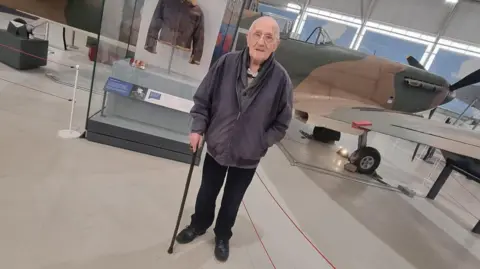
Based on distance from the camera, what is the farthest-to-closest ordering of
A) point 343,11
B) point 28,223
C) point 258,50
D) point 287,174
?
1. point 343,11
2. point 287,174
3. point 28,223
4. point 258,50

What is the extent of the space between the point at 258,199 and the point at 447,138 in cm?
260

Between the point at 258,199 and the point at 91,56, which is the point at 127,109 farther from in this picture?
the point at 91,56

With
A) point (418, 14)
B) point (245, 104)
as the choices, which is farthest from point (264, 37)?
point (418, 14)

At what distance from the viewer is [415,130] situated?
4094 mm

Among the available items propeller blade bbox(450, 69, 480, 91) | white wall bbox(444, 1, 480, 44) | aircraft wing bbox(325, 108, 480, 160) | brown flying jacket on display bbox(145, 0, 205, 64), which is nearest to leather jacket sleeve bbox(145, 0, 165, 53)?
brown flying jacket on display bbox(145, 0, 205, 64)

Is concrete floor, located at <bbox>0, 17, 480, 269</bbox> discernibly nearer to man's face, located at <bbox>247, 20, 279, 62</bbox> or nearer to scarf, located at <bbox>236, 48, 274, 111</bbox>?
scarf, located at <bbox>236, 48, 274, 111</bbox>

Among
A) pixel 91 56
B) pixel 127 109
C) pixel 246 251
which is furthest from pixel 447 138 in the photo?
pixel 91 56

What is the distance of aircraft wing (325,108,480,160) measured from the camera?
3.56m

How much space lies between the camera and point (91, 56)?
7105 mm

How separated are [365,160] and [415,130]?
0.92 m

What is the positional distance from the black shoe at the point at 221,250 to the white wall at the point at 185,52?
224 cm

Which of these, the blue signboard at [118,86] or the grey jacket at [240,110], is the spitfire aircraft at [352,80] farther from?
the grey jacket at [240,110]

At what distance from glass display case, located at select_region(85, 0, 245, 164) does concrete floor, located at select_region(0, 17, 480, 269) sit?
9.0 inches

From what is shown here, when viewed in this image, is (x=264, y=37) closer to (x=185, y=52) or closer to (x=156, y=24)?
(x=156, y=24)
